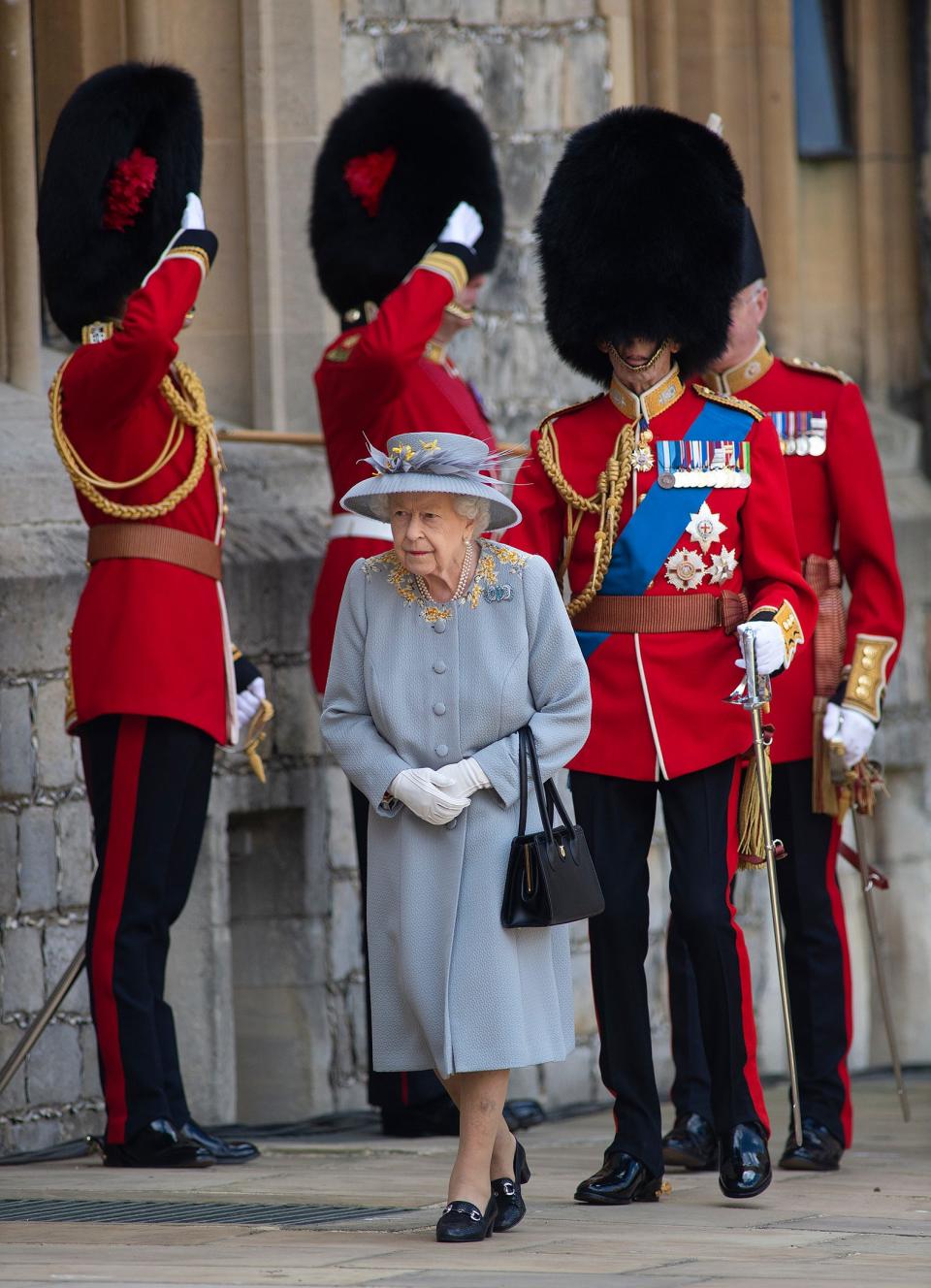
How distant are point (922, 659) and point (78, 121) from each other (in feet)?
11.9

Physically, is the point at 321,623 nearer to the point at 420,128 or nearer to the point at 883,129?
the point at 420,128

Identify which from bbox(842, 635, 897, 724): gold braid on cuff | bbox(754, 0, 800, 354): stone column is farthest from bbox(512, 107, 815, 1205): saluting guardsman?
bbox(754, 0, 800, 354): stone column

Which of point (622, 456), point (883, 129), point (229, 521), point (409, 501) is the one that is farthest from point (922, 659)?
point (409, 501)

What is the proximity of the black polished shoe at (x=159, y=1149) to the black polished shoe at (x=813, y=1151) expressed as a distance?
1.12 m

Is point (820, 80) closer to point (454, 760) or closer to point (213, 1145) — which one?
point (213, 1145)

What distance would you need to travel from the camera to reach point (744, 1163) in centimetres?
450

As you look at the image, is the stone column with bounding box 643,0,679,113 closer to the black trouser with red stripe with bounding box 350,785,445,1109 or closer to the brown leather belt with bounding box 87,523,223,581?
the black trouser with red stripe with bounding box 350,785,445,1109

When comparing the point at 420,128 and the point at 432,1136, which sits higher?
the point at 420,128

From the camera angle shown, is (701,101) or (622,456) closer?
(622,456)

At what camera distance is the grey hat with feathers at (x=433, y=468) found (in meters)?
4.20

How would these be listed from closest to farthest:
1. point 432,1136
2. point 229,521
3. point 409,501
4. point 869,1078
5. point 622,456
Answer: point 409,501
point 622,456
point 432,1136
point 229,521
point 869,1078

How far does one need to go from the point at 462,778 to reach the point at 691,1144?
4.20ft

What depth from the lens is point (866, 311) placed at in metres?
8.34

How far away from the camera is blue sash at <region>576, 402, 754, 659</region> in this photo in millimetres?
4648
